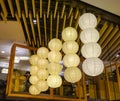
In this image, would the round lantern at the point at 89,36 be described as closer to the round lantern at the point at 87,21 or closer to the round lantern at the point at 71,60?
the round lantern at the point at 87,21

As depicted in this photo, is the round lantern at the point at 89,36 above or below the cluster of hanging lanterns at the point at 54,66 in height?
above

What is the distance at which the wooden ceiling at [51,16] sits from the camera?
5.29 m

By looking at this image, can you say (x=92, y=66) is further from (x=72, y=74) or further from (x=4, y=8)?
(x=4, y=8)

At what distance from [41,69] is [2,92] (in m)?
1.65

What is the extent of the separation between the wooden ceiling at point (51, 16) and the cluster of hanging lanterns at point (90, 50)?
192 centimetres

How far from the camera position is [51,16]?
595cm

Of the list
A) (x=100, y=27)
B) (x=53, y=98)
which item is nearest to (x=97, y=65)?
(x=53, y=98)

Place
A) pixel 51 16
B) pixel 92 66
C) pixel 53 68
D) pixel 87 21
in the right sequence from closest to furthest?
pixel 92 66 → pixel 87 21 → pixel 53 68 → pixel 51 16

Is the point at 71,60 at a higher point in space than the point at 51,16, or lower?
lower

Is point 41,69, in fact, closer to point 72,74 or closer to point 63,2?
point 72,74

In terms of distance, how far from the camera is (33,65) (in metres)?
5.28

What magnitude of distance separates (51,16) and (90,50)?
3170 millimetres

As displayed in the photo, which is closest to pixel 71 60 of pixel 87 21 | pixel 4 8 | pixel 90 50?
pixel 90 50

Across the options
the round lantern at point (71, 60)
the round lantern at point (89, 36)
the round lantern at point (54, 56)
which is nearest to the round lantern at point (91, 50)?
the round lantern at point (89, 36)
